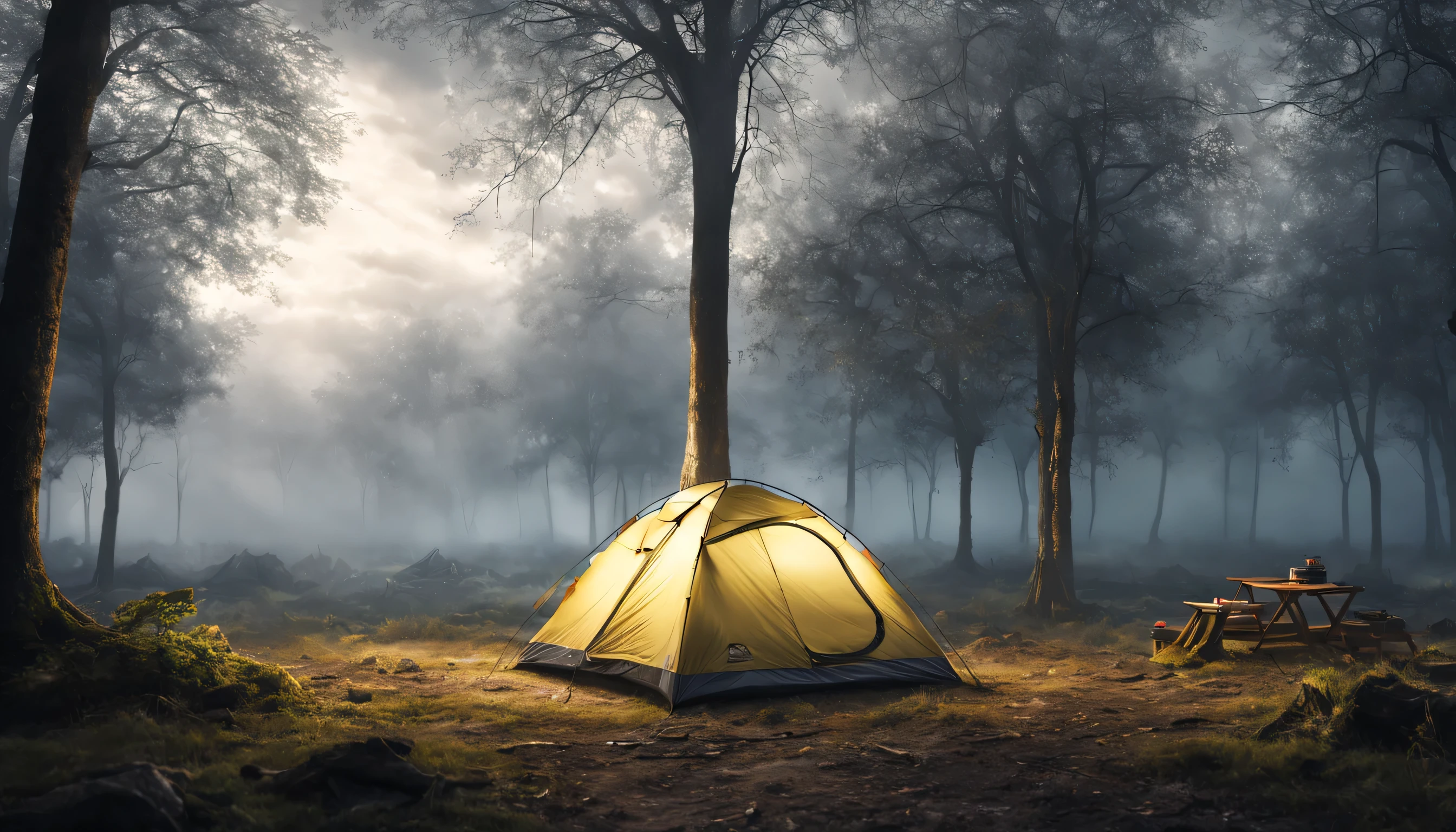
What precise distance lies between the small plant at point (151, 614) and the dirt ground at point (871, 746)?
1.82 metres

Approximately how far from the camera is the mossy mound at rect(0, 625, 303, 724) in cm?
592

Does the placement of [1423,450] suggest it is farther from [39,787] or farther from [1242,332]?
[39,787]

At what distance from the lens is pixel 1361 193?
2434cm

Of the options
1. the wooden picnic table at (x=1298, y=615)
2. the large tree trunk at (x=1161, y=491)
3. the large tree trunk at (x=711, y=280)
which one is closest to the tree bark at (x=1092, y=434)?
the large tree trunk at (x=1161, y=491)

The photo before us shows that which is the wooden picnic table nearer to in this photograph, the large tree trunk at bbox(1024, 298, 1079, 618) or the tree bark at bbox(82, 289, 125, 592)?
the large tree trunk at bbox(1024, 298, 1079, 618)

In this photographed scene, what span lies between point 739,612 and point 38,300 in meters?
7.28

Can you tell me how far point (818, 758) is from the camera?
19.7 feet

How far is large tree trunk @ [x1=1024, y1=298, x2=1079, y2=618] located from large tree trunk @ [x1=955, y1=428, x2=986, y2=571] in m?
6.91

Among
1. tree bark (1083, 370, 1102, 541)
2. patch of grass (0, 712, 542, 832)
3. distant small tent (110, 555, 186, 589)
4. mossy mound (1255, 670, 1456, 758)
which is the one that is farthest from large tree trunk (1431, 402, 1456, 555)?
distant small tent (110, 555, 186, 589)

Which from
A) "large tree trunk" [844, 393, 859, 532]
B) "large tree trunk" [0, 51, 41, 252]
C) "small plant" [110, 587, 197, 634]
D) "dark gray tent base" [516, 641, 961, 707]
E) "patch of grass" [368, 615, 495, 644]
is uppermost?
"large tree trunk" [0, 51, 41, 252]

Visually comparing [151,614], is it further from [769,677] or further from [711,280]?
[711,280]

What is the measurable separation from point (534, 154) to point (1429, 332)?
84.8 ft

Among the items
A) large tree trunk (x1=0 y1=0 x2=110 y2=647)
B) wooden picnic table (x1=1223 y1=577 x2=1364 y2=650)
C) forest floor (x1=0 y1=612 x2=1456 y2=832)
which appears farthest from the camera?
wooden picnic table (x1=1223 y1=577 x2=1364 y2=650)

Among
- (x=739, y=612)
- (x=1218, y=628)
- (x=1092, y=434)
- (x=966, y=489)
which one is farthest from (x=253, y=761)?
(x=1092, y=434)
